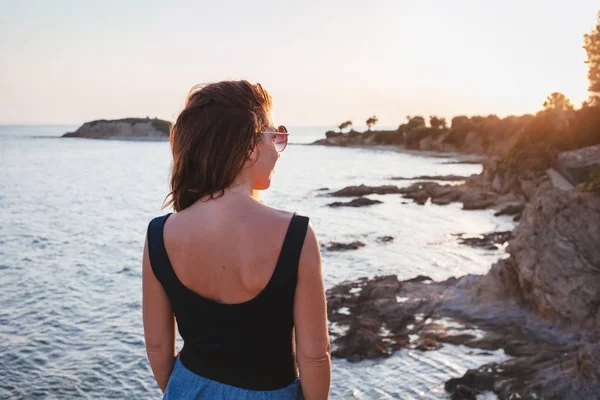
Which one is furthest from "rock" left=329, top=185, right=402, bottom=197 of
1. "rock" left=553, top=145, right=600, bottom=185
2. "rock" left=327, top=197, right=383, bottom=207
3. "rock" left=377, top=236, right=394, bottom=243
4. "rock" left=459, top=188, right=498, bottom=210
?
"rock" left=553, top=145, right=600, bottom=185

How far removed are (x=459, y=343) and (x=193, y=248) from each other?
343 inches

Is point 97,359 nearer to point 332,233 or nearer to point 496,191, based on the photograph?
point 332,233

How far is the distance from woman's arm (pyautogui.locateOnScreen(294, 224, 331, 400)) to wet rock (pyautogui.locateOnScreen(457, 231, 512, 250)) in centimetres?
1778

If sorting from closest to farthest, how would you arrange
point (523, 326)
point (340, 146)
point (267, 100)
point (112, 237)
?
point (267, 100) → point (523, 326) → point (112, 237) → point (340, 146)

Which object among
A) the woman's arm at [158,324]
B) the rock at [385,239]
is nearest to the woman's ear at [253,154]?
the woman's arm at [158,324]

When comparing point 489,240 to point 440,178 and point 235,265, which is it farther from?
point 440,178

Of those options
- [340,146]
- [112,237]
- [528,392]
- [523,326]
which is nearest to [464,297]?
[523,326]

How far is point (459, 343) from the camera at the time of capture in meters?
9.70

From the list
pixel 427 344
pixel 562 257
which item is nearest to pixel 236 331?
pixel 427 344

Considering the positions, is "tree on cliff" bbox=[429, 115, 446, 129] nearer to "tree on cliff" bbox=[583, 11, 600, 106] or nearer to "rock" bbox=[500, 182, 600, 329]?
"tree on cliff" bbox=[583, 11, 600, 106]

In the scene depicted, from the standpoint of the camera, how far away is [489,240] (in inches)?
778

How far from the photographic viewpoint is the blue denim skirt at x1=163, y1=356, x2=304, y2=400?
74.4 inches

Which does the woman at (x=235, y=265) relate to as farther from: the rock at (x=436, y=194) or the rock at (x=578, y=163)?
the rock at (x=436, y=194)

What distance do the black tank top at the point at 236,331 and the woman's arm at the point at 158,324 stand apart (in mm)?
54
